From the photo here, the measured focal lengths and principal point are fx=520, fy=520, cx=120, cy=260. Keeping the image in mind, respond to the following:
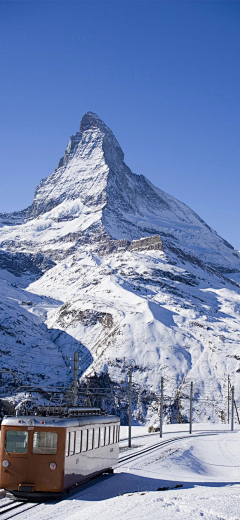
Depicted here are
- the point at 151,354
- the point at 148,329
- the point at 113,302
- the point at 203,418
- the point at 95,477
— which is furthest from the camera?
the point at 113,302

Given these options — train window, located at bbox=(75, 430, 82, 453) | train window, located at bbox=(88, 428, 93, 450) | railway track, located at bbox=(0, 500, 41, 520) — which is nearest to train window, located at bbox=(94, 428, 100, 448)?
train window, located at bbox=(88, 428, 93, 450)

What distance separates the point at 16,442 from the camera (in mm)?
22406

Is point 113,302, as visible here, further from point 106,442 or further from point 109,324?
point 106,442

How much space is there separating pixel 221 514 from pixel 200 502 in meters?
2.14

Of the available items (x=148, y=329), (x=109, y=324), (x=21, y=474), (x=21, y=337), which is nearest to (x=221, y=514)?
(x=21, y=474)

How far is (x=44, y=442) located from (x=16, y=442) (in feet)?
4.15

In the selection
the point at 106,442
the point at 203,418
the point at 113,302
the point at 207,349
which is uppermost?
the point at 113,302

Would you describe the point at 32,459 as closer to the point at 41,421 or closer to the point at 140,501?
the point at 41,421

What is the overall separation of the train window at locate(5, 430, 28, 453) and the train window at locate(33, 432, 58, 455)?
47 centimetres

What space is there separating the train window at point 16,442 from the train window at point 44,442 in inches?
18.4

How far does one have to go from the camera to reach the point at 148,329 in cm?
14912

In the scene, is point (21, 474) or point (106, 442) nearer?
point (21, 474)

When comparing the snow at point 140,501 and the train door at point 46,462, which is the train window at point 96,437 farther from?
the train door at point 46,462

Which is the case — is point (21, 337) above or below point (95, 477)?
above
